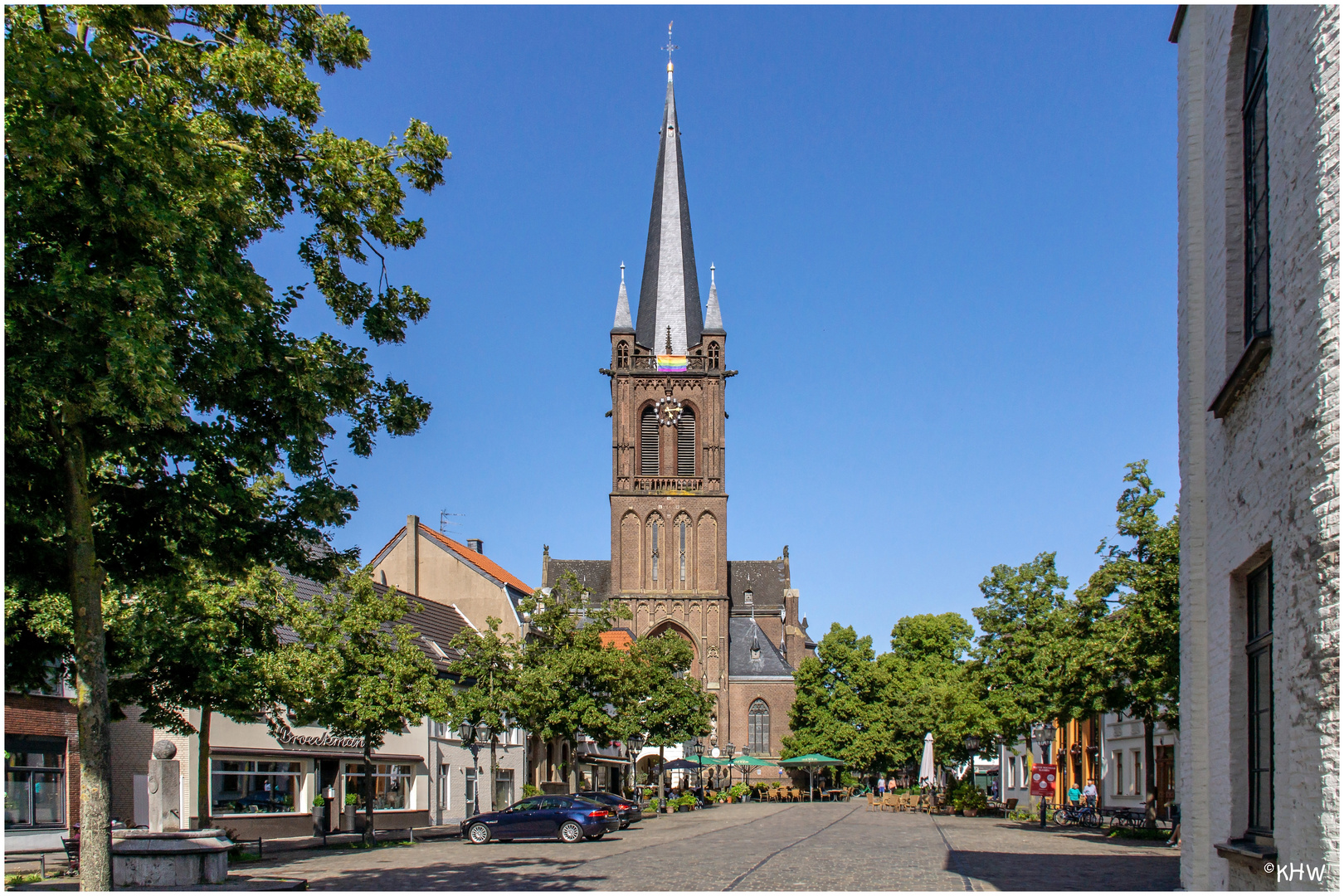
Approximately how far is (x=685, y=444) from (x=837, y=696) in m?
22.9

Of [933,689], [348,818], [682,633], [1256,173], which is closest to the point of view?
[1256,173]

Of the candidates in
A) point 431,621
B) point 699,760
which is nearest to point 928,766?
point 699,760

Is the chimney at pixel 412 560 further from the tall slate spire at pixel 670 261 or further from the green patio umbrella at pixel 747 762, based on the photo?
the tall slate spire at pixel 670 261

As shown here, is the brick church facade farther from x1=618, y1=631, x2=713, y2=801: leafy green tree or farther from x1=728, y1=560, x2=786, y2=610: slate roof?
x1=618, y1=631, x2=713, y2=801: leafy green tree

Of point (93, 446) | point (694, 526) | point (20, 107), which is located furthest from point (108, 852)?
point (694, 526)

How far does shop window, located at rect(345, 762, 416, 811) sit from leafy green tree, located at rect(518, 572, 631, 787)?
477 centimetres

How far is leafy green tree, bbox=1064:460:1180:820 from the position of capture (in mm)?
25016

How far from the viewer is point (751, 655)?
9512cm

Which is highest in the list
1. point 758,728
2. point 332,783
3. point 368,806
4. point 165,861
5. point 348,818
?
point 165,861

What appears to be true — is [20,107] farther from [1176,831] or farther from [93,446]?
[1176,831]

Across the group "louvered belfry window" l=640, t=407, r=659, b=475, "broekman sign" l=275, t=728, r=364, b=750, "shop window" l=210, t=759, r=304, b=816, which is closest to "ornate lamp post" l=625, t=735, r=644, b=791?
"broekman sign" l=275, t=728, r=364, b=750

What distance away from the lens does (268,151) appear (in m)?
13.1

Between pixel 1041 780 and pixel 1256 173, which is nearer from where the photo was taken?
pixel 1256 173

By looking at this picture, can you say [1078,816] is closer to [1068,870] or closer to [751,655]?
[1068,870]
